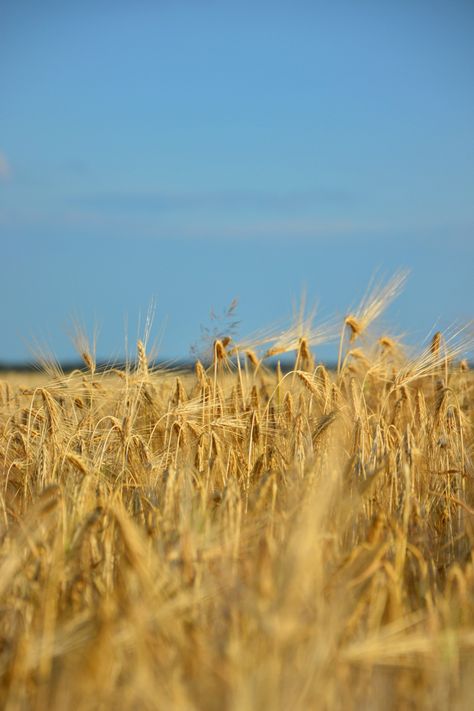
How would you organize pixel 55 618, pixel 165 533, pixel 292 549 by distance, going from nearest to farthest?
pixel 292 549, pixel 55 618, pixel 165 533

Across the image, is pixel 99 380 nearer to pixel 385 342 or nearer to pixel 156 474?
pixel 156 474

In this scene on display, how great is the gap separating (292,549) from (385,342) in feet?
15.9

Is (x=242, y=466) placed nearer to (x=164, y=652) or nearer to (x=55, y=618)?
(x=55, y=618)

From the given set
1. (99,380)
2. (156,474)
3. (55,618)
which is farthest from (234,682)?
(99,380)

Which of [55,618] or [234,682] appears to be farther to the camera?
[55,618]

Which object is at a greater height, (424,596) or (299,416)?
(299,416)

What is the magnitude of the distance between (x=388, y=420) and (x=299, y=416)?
1.03 metres

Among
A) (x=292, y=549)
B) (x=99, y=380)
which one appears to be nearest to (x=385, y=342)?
(x=99, y=380)

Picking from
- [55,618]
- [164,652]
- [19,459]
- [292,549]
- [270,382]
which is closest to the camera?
[292,549]

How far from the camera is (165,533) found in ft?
9.45

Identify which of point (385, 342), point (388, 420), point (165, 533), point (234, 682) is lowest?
point (234, 682)

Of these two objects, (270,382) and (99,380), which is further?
(270,382)

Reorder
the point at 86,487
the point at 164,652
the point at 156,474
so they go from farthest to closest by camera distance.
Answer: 1. the point at 156,474
2. the point at 86,487
3. the point at 164,652

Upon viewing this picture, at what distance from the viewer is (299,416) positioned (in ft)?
15.3
